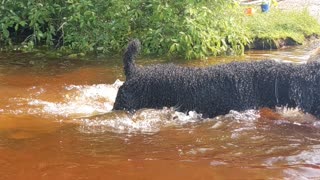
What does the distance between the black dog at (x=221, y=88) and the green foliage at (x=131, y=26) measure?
12.2 ft

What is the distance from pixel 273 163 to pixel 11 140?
2.70 metres

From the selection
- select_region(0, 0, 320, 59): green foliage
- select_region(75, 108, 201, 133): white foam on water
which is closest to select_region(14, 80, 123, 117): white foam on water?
select_region(75, 108, 201, 133): white foam on water

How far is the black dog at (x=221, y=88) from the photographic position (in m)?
5.53

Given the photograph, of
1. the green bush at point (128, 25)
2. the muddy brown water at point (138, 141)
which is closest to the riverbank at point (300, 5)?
the green bush at point (128, 25)

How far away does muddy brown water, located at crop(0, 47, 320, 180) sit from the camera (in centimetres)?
420

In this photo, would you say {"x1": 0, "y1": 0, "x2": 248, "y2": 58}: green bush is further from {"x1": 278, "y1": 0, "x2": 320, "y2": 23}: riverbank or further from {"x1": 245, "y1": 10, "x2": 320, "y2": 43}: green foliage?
{"x1": 278, "y1": 0, "x2": 320, "y2": 23}: riverbank

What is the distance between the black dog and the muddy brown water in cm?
13

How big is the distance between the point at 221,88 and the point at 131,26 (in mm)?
5360

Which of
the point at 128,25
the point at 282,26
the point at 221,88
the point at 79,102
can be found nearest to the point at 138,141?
the point at 221,88

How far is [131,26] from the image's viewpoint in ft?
34.7

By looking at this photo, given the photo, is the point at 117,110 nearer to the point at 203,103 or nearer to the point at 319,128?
the point at 203,103

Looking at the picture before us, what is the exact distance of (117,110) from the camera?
5707 millimetres

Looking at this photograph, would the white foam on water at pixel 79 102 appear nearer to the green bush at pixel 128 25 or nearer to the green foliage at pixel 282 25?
the green bush at pixel 128 25

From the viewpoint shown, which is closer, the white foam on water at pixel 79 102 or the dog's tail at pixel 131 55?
the dog's tail at pixel 131 55
